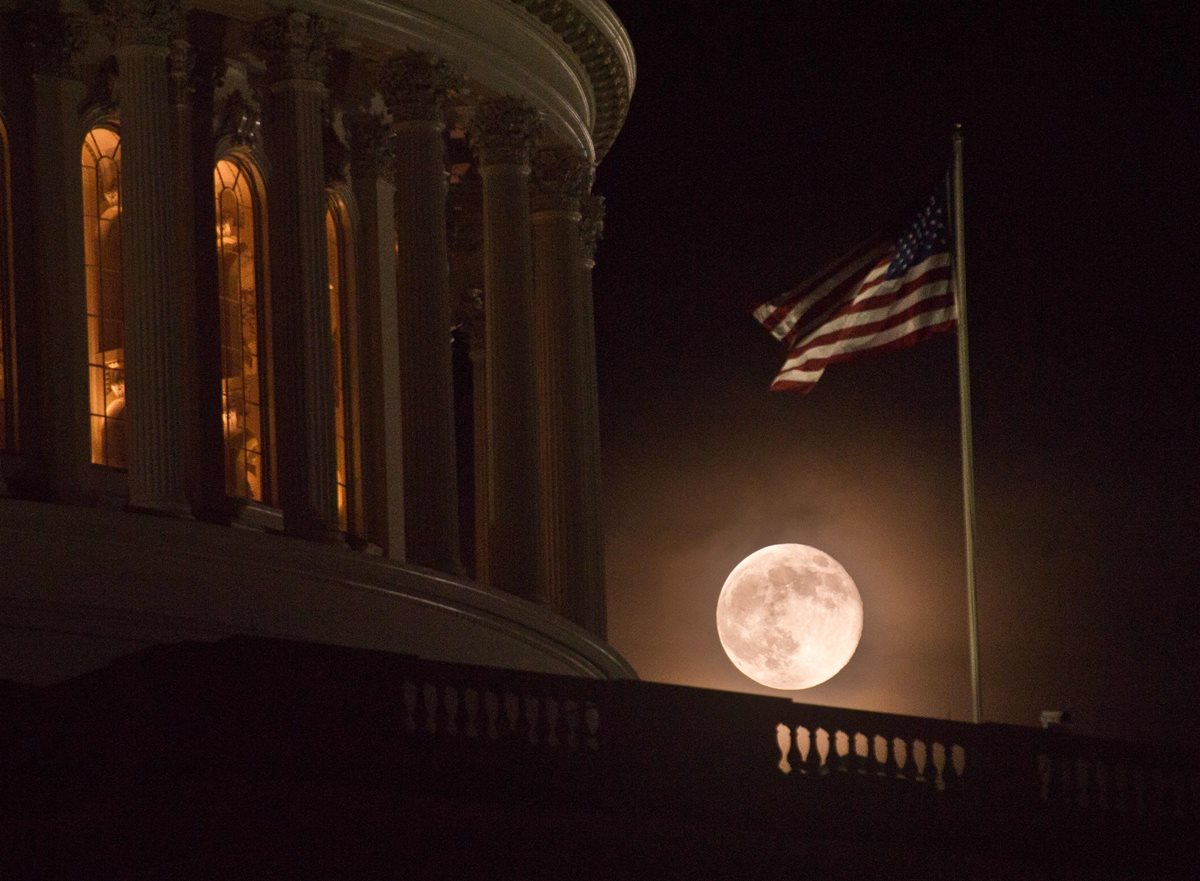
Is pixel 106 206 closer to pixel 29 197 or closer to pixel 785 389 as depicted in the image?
pixel 29 197

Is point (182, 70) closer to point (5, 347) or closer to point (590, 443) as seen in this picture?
point (5, 347)

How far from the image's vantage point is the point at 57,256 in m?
46.7

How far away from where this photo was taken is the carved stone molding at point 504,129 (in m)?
54.4

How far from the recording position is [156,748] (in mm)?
32125

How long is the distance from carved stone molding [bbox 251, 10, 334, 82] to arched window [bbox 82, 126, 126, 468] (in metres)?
2.69

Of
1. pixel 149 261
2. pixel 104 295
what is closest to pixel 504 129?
pixel 104 295

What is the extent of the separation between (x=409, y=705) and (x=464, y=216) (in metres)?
24.4

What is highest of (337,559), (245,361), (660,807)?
(245,361)

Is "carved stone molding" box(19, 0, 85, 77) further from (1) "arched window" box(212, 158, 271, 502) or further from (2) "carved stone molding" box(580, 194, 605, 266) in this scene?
(2) "carved stone molding" box(580, 194, 605, 266)

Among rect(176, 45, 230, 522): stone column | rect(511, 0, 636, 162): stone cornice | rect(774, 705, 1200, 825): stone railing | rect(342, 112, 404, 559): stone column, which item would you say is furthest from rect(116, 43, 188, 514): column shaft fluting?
rect(774, 705, 1200, 825): stone railing

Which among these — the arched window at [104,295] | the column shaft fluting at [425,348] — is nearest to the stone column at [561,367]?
the column shaft fluting at [425,348]

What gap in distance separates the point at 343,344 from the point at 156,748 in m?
21.7

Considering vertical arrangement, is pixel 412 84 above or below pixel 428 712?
above

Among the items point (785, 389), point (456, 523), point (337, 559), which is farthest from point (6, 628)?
point (785, 389)
